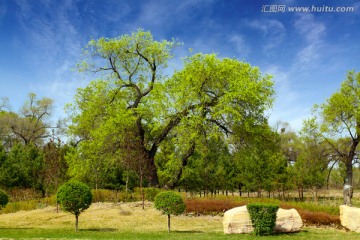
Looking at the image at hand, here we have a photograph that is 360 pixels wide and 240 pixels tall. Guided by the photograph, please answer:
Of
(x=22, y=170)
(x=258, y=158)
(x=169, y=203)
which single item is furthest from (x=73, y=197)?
(x=258, y=158)

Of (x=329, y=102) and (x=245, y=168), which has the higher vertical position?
(x=329, y=102)

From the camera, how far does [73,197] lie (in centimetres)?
1688

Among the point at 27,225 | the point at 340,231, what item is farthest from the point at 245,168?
the point at 27,225

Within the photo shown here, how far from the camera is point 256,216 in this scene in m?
15.7

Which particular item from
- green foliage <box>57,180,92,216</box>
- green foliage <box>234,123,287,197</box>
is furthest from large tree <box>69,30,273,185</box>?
green foliage <box>57,180,92,216</box>

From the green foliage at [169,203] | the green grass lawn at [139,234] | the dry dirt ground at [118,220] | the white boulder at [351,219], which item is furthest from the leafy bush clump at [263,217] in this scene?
the white boulder at [351,219]

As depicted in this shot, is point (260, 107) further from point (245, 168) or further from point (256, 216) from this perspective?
point (256, 216)

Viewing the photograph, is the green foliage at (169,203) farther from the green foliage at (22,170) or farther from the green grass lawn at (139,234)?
the green foliage at (22,170)

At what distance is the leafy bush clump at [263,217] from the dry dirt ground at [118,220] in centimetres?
195

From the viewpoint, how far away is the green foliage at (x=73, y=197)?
55.2 ft

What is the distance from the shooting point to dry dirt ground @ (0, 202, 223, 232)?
18.2m

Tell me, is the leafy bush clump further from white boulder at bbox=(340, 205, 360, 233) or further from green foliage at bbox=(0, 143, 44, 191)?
green foliage at bbox=(0, 143, 44, 191)

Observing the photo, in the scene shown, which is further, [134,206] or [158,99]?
[158,99]

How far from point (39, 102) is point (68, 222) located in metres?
43.5
